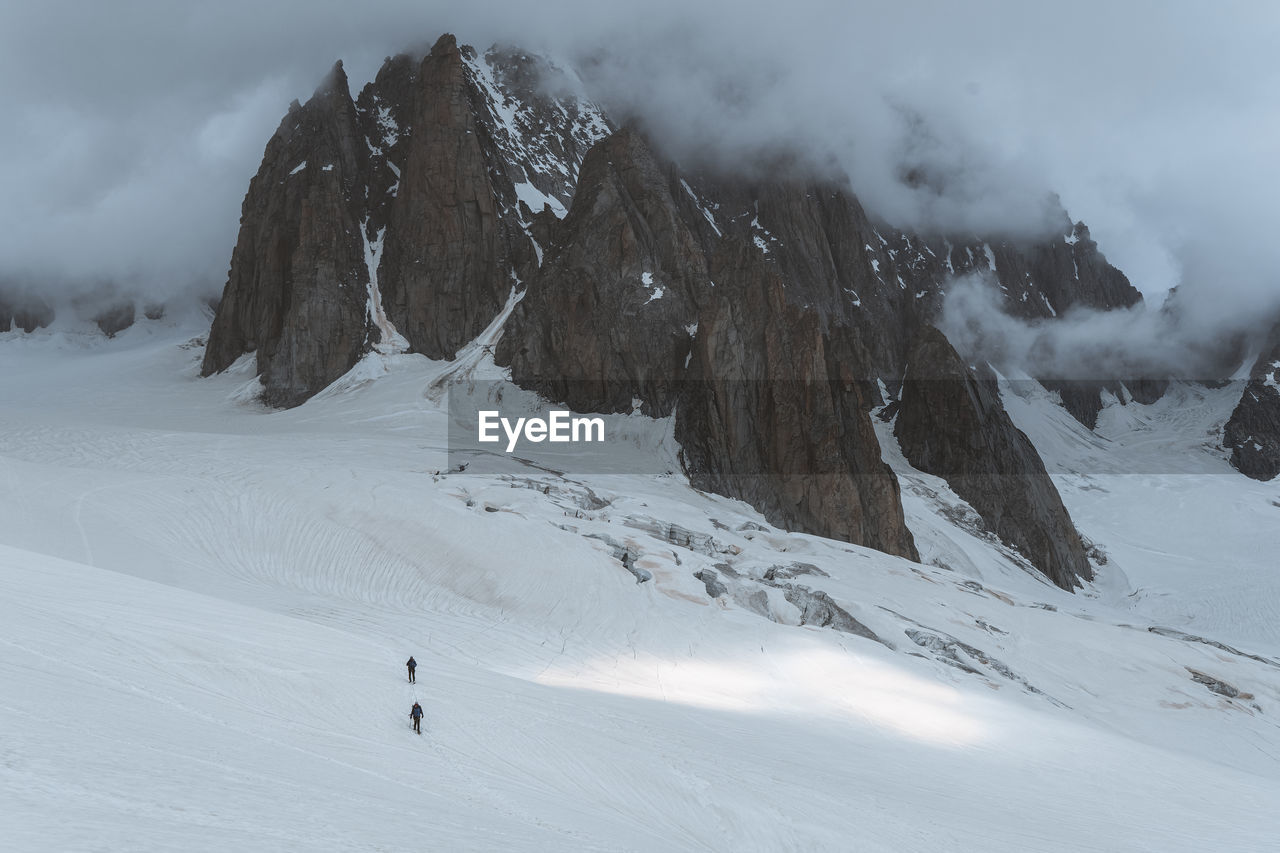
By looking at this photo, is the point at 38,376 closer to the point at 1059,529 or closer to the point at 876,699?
the point at 876,699

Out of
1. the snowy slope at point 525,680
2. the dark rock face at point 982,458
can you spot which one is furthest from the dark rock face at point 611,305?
the dark rock face at point 982,458

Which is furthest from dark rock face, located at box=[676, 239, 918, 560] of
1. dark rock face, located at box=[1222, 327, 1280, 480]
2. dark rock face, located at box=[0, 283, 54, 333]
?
dark rock face, located at box=[0, 283, 54, 333]

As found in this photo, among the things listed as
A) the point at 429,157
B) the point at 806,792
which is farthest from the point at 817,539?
the point at 429,157

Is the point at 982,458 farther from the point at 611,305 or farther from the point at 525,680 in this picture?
the point at 525,680

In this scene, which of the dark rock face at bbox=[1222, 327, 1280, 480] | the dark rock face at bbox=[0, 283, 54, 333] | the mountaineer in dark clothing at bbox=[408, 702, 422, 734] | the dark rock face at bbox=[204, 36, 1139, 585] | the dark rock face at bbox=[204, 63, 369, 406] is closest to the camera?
the mountaineer in dark clothing at bbox=[408, 702, 422, 734]

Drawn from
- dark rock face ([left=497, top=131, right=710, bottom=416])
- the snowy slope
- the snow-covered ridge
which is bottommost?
the snowy slope

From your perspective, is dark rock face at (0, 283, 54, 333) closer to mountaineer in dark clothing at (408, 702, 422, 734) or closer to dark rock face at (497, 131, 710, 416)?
dark rock face at (497, 131, 710, 416)

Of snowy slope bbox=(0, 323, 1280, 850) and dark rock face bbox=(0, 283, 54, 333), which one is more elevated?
dark rock face bbox=(0, 283, 54, 333)
